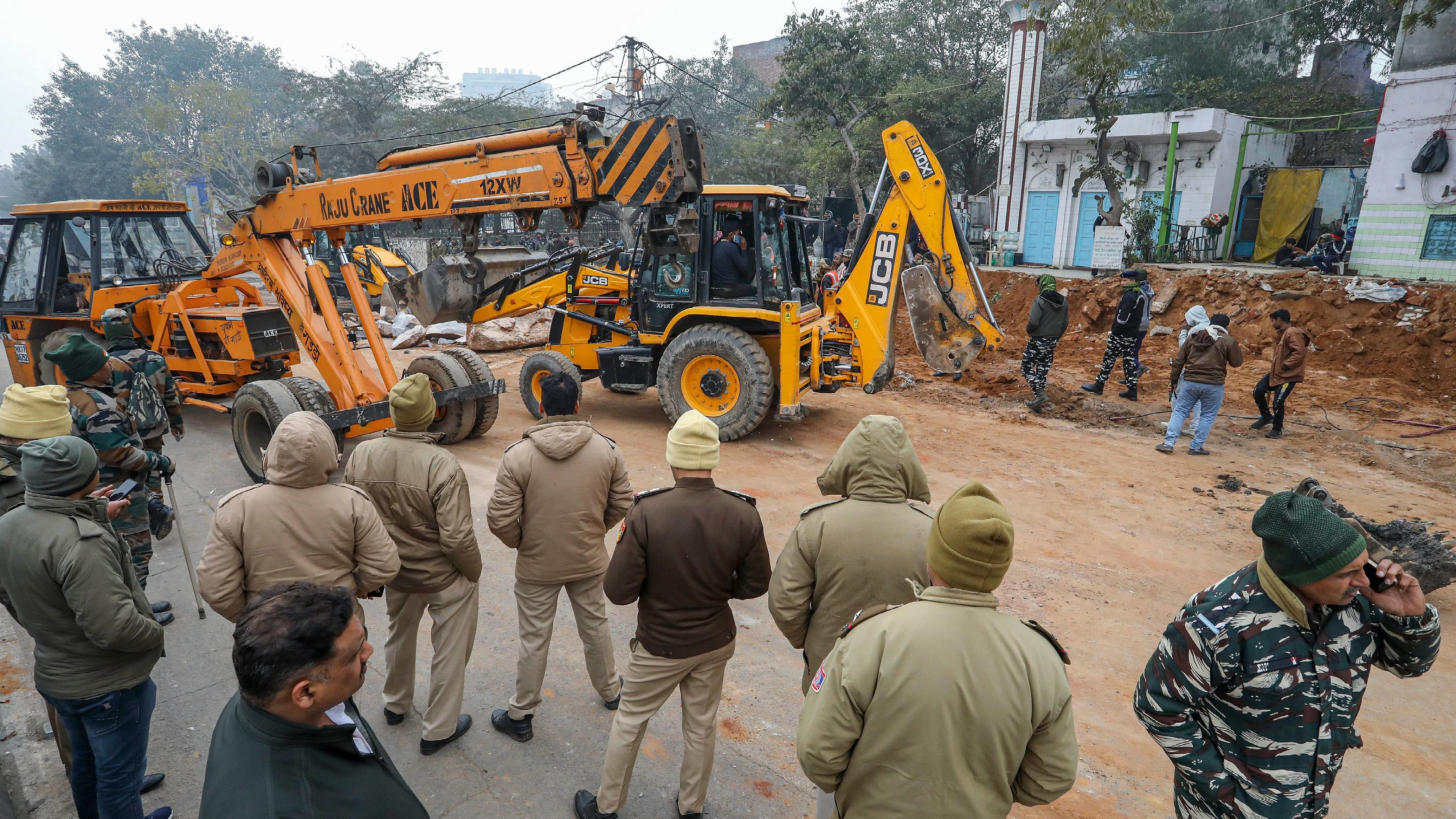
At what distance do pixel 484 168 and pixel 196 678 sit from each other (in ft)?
12.8

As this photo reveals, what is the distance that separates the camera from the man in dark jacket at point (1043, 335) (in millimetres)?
9734

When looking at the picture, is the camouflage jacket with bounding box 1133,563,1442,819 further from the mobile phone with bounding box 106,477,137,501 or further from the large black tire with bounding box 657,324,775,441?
the large black tire with bounding box 657,324,775,441

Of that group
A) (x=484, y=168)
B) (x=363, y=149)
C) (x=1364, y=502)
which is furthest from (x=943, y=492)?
(x=363, y=149)

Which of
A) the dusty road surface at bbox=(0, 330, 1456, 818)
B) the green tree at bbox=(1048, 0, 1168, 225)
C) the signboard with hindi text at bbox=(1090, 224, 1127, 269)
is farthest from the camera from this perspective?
the signboard with hindi text at bbox=(1090, 224, 1127, 269)

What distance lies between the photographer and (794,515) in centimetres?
626

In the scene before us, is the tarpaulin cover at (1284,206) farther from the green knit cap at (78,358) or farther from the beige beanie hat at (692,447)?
the green knit cap at (78,358)

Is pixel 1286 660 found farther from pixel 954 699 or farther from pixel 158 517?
pixel 158 517

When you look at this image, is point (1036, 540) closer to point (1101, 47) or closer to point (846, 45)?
point (1101, 47)

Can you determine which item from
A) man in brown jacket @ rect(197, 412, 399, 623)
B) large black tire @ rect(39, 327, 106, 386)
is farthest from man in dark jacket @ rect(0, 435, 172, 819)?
large black tire @ rect(39, 327, 106, 386)

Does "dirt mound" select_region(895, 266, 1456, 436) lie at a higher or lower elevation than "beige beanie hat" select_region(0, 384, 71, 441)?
lower

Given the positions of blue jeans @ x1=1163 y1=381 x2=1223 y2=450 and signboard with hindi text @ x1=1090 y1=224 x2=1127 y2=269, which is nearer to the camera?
blue jeans @ x1=1163 y1=381 x2=1223 y2=450

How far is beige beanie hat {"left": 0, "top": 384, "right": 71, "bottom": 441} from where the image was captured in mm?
3189

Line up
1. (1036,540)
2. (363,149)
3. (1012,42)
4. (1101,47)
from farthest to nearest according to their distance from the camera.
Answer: (363,149) < (1012,42) < (1101,47) < (1036,540)

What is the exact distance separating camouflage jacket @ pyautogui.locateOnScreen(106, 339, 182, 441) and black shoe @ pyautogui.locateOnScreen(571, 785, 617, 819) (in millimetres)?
3833
